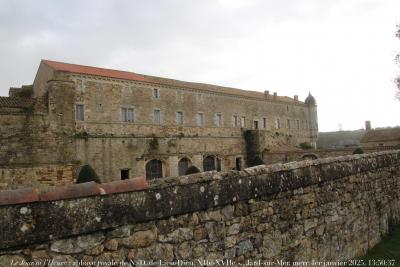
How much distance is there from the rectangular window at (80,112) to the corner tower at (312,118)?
108 ft

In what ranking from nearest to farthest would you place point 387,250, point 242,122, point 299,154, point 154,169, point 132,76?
point 387,250
point 154,169
point 132,76
point 299,154
point 242,122

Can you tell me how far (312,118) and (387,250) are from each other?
146ft

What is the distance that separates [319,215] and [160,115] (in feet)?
84.1

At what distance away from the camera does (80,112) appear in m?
24.7

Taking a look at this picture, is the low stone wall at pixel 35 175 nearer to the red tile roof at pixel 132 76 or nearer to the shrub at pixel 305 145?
the red tile roof at pixel 132 76

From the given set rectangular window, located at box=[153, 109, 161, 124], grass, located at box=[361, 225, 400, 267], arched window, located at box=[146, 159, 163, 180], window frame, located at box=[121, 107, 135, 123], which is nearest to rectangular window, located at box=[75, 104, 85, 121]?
window frame, located at box=[121, 107, 135, 123]

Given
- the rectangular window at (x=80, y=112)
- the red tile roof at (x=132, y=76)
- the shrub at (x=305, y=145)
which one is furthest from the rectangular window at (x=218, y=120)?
the shrub at (x=305, y=145)

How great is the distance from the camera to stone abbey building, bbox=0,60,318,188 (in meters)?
20.9

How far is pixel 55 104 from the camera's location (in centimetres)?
2244

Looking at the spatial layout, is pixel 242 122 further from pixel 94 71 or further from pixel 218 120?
pixel 94 71

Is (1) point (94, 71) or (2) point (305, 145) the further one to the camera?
(2) point (305, 145)

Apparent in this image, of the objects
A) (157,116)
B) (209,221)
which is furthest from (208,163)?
(209,221)

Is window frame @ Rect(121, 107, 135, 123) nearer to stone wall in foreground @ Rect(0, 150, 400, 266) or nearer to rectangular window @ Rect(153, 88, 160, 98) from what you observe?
rectangular window @ Rect(153, 88, 160, 98)

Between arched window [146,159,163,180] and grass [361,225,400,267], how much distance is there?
22.8 m
